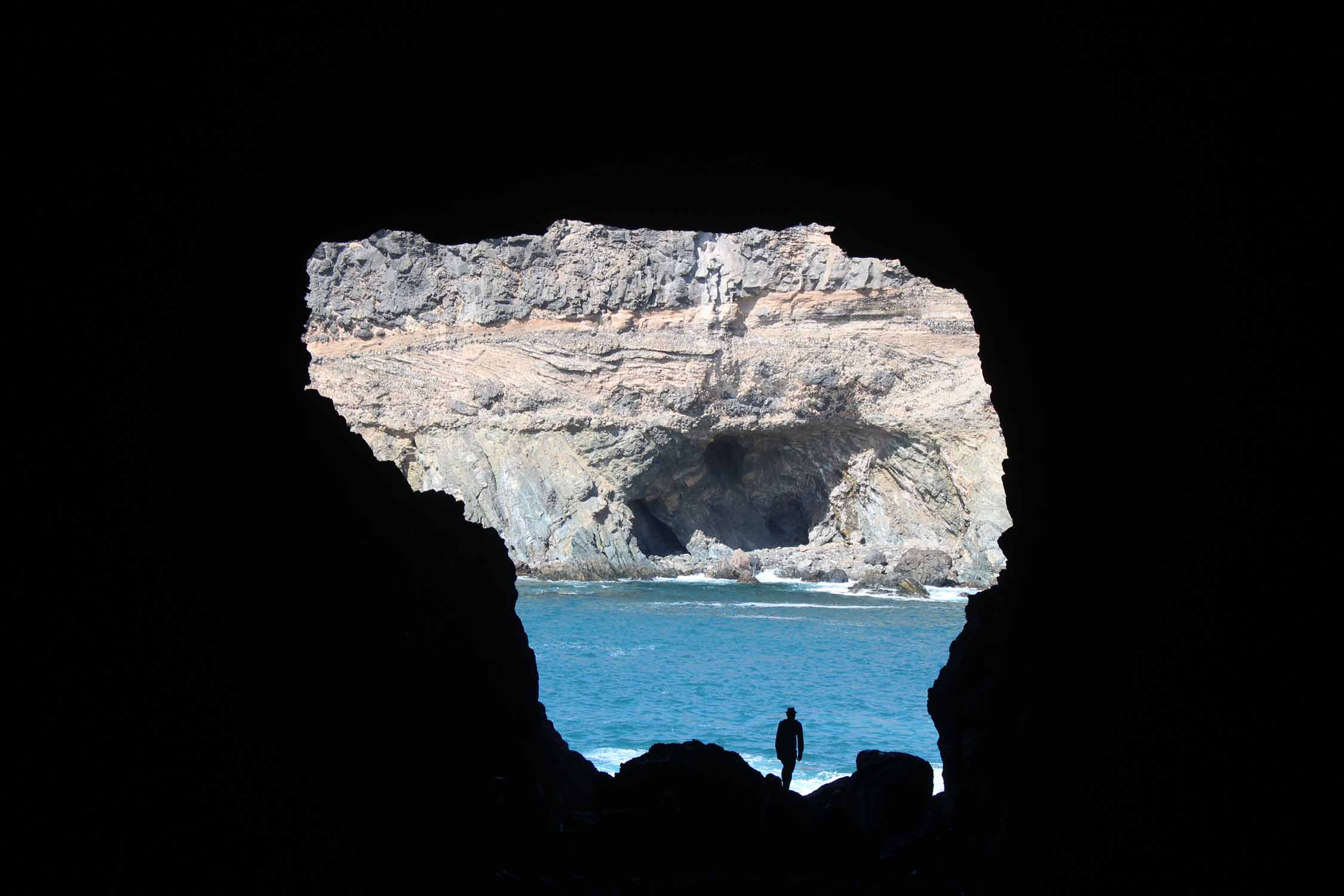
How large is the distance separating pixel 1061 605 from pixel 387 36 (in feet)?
18.1

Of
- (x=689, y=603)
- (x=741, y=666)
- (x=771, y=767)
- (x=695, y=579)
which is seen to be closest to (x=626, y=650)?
(x=741, y=666)

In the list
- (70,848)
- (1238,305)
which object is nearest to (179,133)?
(70,848)

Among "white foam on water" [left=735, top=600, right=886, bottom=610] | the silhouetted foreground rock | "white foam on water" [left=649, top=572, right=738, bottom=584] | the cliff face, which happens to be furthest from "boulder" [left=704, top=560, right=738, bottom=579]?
the silhouetted foreground rock

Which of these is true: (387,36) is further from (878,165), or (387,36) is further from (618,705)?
(618,705)

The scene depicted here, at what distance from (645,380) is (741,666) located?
20471mm

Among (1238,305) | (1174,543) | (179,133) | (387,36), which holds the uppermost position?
(387,36)

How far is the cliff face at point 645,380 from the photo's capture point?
50031mm

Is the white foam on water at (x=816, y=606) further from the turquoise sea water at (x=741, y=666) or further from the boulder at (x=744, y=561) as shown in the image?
the boulder at (x=744, y=561)

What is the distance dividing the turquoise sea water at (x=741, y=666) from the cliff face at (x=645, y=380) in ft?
15.2

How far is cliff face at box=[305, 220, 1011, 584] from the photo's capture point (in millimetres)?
50031

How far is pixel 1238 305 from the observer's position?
4.53 meters

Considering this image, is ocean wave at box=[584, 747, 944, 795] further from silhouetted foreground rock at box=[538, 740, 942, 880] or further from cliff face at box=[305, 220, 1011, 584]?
Result: cliff face at box=[305, 220, 1011, 584]

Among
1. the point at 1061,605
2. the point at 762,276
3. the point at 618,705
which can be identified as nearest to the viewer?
the point at 1061,605

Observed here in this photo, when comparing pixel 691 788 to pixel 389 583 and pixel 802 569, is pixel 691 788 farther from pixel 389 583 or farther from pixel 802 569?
pixel 802 569
